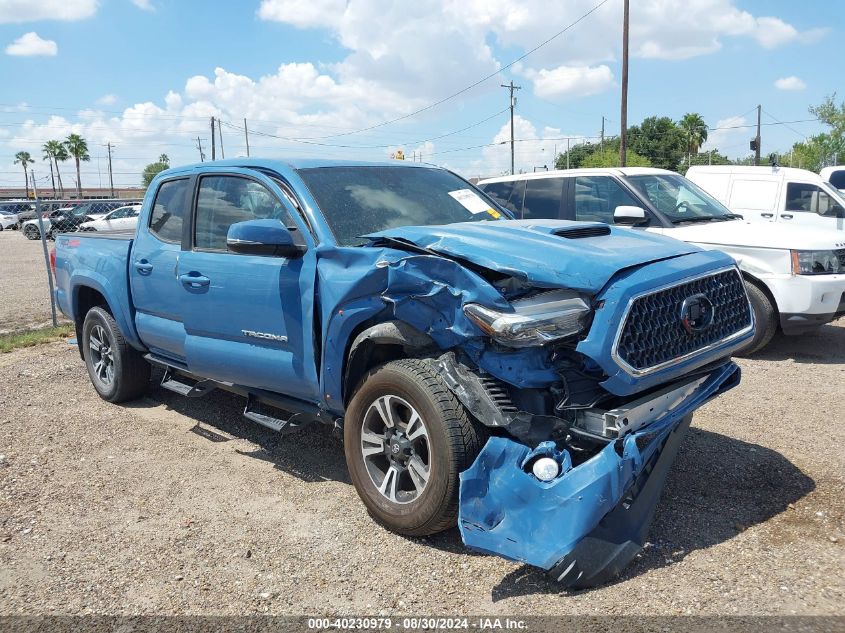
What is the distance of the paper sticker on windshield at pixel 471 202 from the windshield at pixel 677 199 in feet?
11.9

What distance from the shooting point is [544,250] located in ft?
10.7

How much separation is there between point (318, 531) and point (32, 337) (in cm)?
718

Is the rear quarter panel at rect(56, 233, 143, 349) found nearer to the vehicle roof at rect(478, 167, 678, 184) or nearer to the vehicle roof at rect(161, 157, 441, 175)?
the vehicle roof at rect(161, 157, 441, 175)

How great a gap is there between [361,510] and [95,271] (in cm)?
352

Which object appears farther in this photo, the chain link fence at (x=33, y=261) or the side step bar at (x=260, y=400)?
the chain link fence at (x=33, y=261)

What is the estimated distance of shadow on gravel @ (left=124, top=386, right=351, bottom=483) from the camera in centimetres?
460

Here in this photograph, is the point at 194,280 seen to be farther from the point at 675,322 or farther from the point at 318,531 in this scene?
the point at 675,322

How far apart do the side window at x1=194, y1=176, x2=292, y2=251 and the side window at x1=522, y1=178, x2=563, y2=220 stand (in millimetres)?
4680

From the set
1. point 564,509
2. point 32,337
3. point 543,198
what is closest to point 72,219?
point 32,337

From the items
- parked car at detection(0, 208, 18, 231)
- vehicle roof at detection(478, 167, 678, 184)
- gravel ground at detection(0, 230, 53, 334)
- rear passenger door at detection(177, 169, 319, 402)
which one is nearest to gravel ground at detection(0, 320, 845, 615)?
rear passenger door at detection(177, 169, 319, 402)

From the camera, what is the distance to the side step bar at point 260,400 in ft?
13.7

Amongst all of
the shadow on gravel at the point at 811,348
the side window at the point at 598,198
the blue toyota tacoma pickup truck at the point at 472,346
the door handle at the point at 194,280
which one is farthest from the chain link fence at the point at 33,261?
the shadow on gravel at the point at 811,348

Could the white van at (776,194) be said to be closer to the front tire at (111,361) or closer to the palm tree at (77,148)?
the front tire at (111,361)

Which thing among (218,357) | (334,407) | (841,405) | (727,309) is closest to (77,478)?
(218,357)
